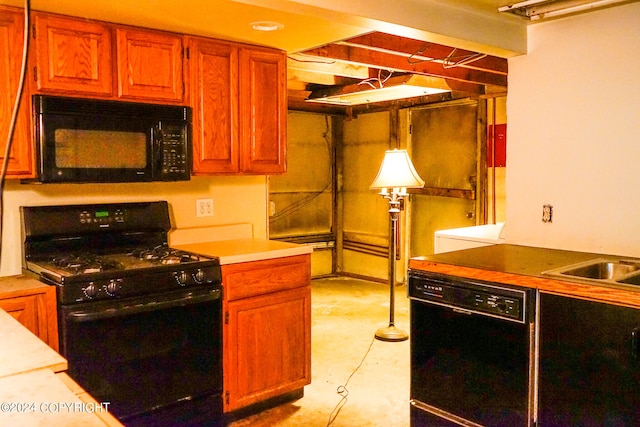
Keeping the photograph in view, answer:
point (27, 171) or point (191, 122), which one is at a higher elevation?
point (191, 122)

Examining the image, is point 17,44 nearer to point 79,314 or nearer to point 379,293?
point 79,314

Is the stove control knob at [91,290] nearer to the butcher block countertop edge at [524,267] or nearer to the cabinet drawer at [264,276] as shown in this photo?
the cabinet drawer at [264,276]

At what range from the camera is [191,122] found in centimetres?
300

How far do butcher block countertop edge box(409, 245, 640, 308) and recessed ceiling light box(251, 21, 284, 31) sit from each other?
1305 millimetres

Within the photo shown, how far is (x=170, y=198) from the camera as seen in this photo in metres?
3.30

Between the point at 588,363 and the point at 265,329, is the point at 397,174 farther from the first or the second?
the point at 588,363

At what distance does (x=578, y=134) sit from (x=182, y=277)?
6.98 ft

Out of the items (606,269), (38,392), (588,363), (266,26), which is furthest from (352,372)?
(38,392)

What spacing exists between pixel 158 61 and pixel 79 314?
131 cm

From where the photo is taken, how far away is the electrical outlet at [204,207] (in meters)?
3.41

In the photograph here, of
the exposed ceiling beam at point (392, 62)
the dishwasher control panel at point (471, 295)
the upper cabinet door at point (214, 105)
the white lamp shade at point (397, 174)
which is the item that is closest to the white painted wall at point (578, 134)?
the exposed ceiling beam at point (392, 62)

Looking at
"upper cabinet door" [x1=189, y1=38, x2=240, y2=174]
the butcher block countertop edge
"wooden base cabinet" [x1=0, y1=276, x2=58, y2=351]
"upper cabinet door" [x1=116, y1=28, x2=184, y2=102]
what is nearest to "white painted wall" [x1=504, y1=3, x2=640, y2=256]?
the butcher block countertop edge

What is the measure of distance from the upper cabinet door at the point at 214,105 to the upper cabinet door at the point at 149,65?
94 millimetres

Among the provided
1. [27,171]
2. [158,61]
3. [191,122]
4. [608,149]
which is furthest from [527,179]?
[27,171]
